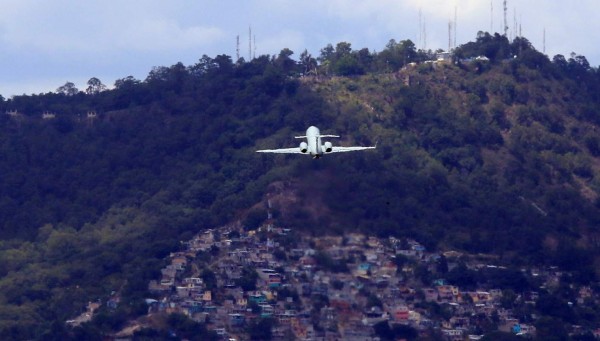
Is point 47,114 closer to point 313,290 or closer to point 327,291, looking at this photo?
point 313,290

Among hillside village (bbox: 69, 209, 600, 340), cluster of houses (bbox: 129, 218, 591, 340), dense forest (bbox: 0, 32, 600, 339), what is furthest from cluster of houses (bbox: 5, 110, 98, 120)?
cluster of houses (bbox: 129, 218, 591, 340)

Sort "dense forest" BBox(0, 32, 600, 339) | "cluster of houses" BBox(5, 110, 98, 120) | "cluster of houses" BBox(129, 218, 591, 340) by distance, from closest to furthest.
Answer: "cluster of houses" BBox(129, 218, 591, 340)
"dense forest" BBox(0, 32, 600, 339)
"cluster of houses" BBox(5, 110, 98, 120)

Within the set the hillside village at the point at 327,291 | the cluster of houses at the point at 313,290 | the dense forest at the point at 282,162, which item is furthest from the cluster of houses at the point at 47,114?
the cluster of houses at the point at 313,290

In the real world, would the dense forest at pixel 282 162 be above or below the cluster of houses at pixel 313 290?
above

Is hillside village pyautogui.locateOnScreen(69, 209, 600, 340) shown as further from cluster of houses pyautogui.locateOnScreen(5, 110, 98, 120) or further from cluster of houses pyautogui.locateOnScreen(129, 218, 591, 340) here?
cluster of houses pyautogui.locateOnScreen(5, 110, 98, 120)

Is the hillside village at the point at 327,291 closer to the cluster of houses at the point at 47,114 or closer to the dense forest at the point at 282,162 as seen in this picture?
the dense forest at the point at 282,162

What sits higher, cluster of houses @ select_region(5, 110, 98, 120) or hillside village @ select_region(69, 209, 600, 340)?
cluster of houses @ select_region(5, 110, 98, 120)

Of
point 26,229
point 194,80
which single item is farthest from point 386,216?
point 194,80
